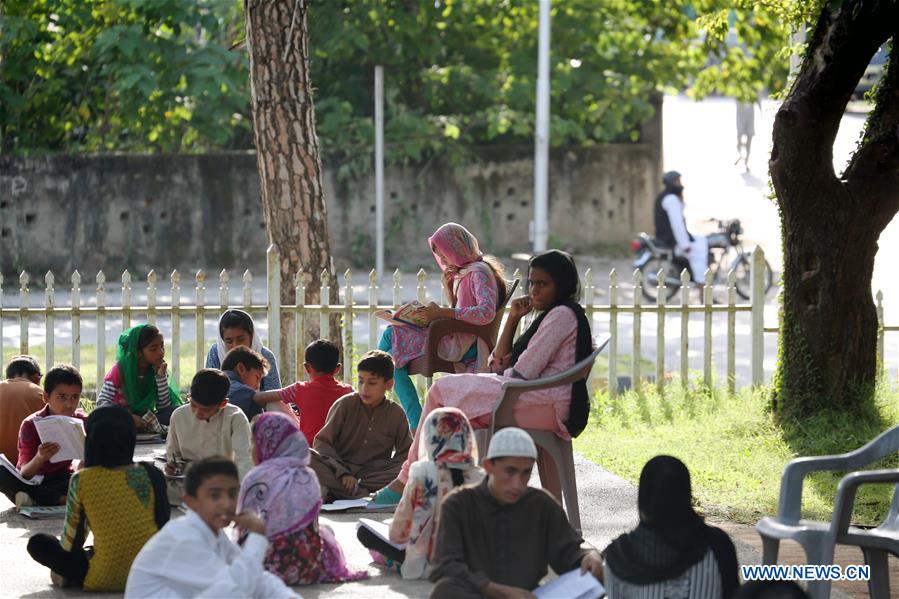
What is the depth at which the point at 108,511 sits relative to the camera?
566 centimetres

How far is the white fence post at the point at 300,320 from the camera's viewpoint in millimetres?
10625

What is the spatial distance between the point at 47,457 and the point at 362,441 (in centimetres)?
160

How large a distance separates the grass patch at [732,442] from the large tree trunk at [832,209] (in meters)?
0.26

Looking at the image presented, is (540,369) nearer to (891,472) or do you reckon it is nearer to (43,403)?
(891,472)

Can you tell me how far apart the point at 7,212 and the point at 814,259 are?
42.0 feet

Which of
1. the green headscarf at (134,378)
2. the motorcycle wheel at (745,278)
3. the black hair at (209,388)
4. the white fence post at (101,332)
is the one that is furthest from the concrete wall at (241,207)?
the black hair at (209,388)

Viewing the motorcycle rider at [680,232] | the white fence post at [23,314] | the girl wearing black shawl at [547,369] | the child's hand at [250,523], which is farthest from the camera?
the motorcycle rider at [680,232]

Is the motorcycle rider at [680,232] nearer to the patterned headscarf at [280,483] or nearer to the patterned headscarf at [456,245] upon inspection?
the patterned headscarf at [456,245]

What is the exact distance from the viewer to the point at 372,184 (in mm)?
21297

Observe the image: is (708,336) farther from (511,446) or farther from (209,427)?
(511,446)

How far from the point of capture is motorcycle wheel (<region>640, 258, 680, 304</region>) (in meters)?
17.8

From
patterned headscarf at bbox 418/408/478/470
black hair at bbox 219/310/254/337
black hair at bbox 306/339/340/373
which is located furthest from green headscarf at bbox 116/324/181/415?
patterned headscarf at bbox 418/408/478/470

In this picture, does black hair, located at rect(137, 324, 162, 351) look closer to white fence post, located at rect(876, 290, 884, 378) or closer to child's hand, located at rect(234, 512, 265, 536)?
child's hand, located at rect(234, 512, 265, 536)

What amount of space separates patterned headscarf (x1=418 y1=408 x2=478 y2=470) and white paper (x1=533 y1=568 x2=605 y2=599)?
946mm
